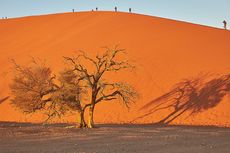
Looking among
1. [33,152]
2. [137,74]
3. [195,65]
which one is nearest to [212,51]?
[195,65]

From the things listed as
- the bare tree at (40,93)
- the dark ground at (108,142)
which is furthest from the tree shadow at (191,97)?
the dark ground at (108,142)

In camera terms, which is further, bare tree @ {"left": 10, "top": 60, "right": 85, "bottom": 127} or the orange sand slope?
the orange sand slope

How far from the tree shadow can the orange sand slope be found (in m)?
0.26

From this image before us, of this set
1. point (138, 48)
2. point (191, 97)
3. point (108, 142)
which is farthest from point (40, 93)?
point (138, 48)

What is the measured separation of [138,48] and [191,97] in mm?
11276

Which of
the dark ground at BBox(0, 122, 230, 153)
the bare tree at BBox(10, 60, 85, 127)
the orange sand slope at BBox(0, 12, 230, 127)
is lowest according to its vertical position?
the dark ground at BBox(0, 122, 230, 153)

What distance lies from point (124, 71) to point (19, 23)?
2956cm

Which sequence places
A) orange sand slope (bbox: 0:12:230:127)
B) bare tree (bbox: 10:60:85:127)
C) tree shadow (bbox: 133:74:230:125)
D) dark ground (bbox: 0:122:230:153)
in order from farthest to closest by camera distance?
orange sand slope (bbox: 0:12:230:127) < tree shadow (bbox: 133:74:230:125) < bare tree (bbox: 10:60:85:127) < dark ground (bbox: 0:122:230:153)

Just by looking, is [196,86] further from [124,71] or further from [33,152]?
[33,152]

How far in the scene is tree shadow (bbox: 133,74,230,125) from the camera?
1277 inches

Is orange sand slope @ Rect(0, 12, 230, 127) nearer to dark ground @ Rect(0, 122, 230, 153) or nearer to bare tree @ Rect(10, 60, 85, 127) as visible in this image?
bare tree @ Rect(10, 60, 85, 127)

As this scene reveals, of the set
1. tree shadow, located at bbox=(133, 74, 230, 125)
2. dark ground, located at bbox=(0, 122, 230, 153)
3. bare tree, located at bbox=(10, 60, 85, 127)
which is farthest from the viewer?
tree shadow, located at bbox=(133, 74, 230, 125)

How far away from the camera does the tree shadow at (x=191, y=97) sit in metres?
32.4

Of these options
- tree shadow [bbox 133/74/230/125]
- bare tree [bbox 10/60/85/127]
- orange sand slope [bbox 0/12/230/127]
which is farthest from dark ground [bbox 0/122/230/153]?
orange sand slope [bbox 0/12/230/127]
